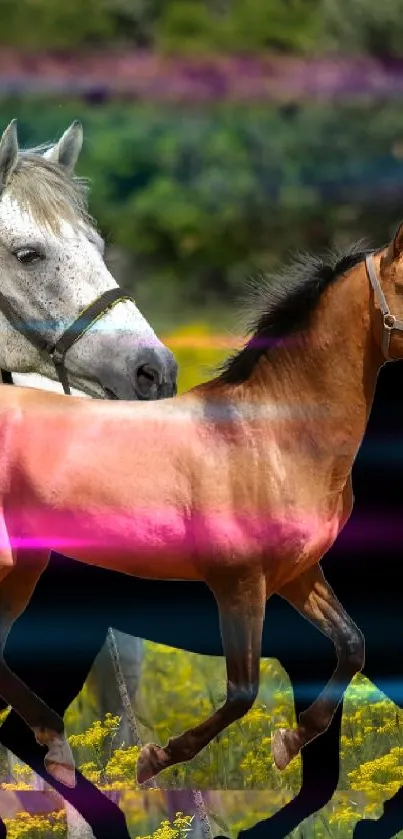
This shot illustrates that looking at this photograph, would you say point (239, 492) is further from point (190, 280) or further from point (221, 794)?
point (221, 794)

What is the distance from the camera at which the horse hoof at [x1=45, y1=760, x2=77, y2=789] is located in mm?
2146

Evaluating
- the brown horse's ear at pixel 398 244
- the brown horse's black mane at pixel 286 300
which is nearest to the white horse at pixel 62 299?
the brown horse's black mane at pixel 286 300

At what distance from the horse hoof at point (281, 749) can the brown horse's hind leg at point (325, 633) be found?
3cm

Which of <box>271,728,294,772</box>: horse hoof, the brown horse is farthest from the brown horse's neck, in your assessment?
<box>271,728,294,772</box>: horse hoof

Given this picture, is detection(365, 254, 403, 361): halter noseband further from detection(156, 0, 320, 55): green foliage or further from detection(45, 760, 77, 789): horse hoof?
detection(45, 760, 77, 789): horse hoof

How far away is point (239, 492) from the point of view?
197 centimetres

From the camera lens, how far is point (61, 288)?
2.12 metres

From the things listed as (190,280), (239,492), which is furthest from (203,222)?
(239,492)

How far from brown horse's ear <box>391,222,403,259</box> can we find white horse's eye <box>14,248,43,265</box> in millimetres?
545

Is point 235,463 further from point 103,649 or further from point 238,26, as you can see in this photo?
point 238,26

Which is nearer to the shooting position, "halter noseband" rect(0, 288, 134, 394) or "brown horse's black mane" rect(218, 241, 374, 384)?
"brown horse's black mane" rect(218, 241, 374, 384)

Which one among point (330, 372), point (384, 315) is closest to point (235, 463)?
point (330, 372)

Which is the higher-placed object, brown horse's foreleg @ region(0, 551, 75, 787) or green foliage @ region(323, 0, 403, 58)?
green foliage @ region(323, 0, 403, 58)

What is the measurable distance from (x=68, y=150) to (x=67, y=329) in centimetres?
29
